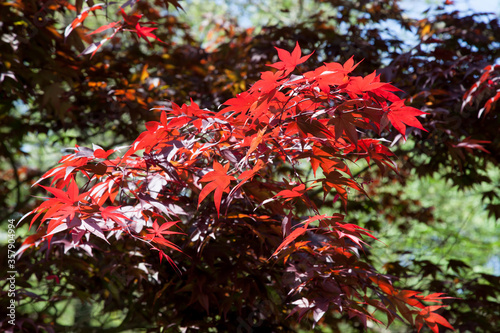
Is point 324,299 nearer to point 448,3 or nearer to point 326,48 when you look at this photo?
point 326,48

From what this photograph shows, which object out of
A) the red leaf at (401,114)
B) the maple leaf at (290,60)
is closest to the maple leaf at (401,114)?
the red leaf at (401,114)

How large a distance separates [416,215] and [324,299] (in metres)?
3.26

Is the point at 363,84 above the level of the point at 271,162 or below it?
above

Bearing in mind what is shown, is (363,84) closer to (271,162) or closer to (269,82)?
(269,82)

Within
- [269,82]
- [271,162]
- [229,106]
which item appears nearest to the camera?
[269,82]

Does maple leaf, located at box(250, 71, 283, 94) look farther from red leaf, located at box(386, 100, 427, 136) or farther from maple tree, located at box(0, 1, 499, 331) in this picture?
red leaf, located at box(386, 100, 427, 136)

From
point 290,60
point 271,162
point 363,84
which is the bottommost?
point 271,162

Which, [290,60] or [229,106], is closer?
[290,60]

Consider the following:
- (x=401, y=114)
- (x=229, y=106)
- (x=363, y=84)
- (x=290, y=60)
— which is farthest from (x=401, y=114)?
(x=229, y=106)

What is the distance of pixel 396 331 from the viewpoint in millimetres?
6223

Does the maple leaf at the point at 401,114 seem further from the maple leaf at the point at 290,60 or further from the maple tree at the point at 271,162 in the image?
the maple leaf at the point at 290,60

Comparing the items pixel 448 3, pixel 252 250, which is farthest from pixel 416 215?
pixel 252 250

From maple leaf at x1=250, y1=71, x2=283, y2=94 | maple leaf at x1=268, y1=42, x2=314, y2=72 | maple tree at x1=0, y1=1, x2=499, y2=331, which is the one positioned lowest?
maple tree at x1=0, y1=1, x2=499, y2=331

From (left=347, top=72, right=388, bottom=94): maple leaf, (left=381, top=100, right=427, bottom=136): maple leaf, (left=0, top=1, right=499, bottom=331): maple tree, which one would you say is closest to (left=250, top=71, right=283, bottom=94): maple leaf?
(left=0, top=1, right=499, bottom=331): maple tree
